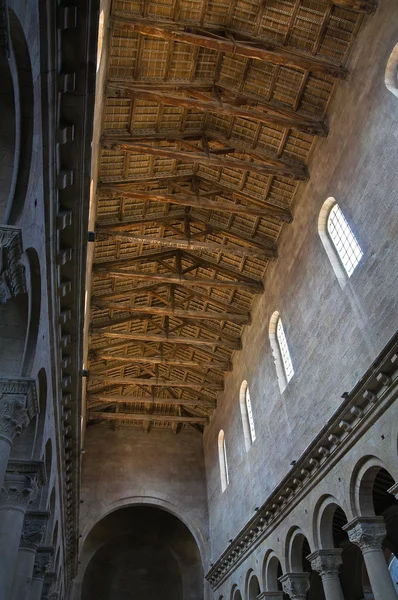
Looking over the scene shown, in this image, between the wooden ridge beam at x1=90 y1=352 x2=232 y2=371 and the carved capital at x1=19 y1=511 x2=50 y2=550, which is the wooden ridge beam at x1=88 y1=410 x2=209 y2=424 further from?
the carved capital at x1=19 y1=511 x2=50 y2=550

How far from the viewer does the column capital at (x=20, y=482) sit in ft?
28.6

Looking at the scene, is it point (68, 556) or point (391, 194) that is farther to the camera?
point (68, 556)

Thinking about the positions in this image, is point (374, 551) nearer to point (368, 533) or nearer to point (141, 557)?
point (368, 533)

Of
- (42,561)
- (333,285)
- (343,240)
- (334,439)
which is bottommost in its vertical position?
(42,561)

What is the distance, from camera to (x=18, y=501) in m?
8.67

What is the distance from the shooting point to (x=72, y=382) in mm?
11984

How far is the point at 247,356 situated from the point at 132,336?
4.58m

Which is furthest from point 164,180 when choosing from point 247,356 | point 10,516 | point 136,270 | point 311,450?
point 10,516

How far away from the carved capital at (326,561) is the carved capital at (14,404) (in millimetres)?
9031

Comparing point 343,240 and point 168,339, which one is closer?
point 343,240

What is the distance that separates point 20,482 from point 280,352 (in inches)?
Result: 395

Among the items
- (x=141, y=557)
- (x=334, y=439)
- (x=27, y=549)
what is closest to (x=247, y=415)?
(x=334, y=439)

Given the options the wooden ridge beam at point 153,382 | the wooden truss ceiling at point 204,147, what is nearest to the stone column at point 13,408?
the wooden truss ceiling at point 204,147

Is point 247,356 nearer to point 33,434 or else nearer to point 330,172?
point 330,172
